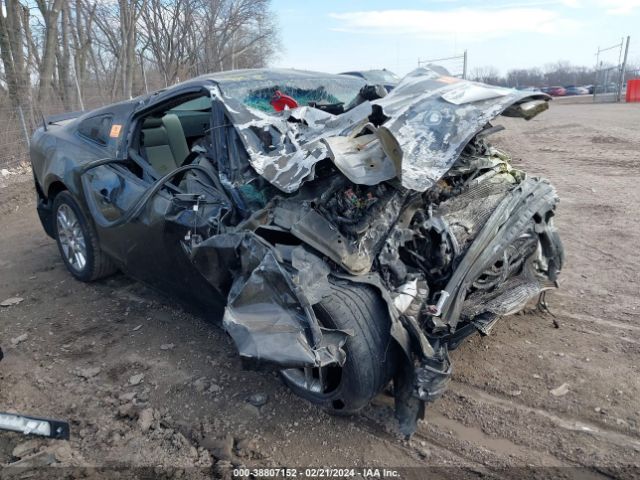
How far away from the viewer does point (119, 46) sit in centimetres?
2997

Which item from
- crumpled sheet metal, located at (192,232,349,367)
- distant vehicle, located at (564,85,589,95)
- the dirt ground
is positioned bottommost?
distant vehicle, located at (564,85,589,95)

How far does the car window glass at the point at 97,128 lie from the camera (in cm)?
416

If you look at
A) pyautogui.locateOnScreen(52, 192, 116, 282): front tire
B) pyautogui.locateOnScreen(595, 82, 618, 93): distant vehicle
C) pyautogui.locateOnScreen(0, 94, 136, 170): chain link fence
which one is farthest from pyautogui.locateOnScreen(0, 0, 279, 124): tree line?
pyautogui.locateOnScreen(595, 82, 618, 93): distant vehicle

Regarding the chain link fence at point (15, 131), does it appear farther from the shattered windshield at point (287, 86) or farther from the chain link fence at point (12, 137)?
the shattered windshield at point (287, 86)

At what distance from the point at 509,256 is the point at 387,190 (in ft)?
3.90

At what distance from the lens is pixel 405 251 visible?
118 inches

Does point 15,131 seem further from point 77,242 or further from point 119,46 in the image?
point 119,46

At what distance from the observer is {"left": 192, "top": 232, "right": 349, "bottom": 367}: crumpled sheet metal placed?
7.72ft

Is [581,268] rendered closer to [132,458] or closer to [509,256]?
[509,256]

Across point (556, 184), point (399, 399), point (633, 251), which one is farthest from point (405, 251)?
point (556, 184)

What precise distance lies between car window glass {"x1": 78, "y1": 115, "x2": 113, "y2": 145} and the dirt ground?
133 cm

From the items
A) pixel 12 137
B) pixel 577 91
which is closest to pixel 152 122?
pixel 12 137

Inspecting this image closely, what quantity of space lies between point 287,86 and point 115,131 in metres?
1.41

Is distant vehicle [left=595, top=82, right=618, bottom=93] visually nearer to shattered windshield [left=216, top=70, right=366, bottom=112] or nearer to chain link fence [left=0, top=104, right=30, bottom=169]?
chain link fence [left=0, top=104, right=30, bottom=169]
